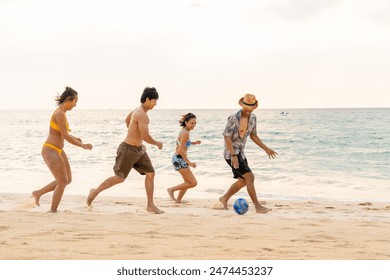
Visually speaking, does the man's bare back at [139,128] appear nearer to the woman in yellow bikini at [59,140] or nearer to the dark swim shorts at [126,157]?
the dark swim shorts at [126,157]

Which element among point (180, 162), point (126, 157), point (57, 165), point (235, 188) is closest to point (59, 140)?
point (57, 165)

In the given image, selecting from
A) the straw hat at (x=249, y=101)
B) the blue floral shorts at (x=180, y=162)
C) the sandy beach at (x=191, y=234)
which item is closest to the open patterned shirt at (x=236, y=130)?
the straw hat at (x=249, y=101)

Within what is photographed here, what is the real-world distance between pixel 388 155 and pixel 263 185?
1175 centimetres

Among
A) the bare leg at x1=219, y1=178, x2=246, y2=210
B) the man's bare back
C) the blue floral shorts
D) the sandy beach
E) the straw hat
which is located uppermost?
the straw hat

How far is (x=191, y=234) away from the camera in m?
5.56

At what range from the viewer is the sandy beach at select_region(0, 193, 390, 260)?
4.63m

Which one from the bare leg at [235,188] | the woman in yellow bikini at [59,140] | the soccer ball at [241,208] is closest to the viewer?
the woman in yellow bikini at [59,140]

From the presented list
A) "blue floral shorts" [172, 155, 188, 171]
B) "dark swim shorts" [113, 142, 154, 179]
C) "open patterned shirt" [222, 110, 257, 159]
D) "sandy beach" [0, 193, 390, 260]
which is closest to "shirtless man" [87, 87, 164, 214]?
"dark swim shorts" [113, 142, 154, 179]

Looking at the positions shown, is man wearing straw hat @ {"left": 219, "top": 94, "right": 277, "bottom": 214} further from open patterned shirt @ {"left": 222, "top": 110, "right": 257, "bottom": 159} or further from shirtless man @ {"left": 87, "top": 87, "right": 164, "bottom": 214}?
shirtless man @ {"left": 87, "top": 87, "right": 164, "bottom": 214}

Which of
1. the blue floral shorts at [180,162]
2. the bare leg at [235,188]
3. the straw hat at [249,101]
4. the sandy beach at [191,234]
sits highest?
the straw hat at [249,101]

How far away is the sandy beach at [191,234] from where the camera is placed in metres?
4.63

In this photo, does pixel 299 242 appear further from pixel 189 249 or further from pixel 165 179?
pixel 165 179

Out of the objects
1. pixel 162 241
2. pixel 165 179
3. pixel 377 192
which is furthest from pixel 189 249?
pixel 165 179

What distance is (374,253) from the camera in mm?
4812
